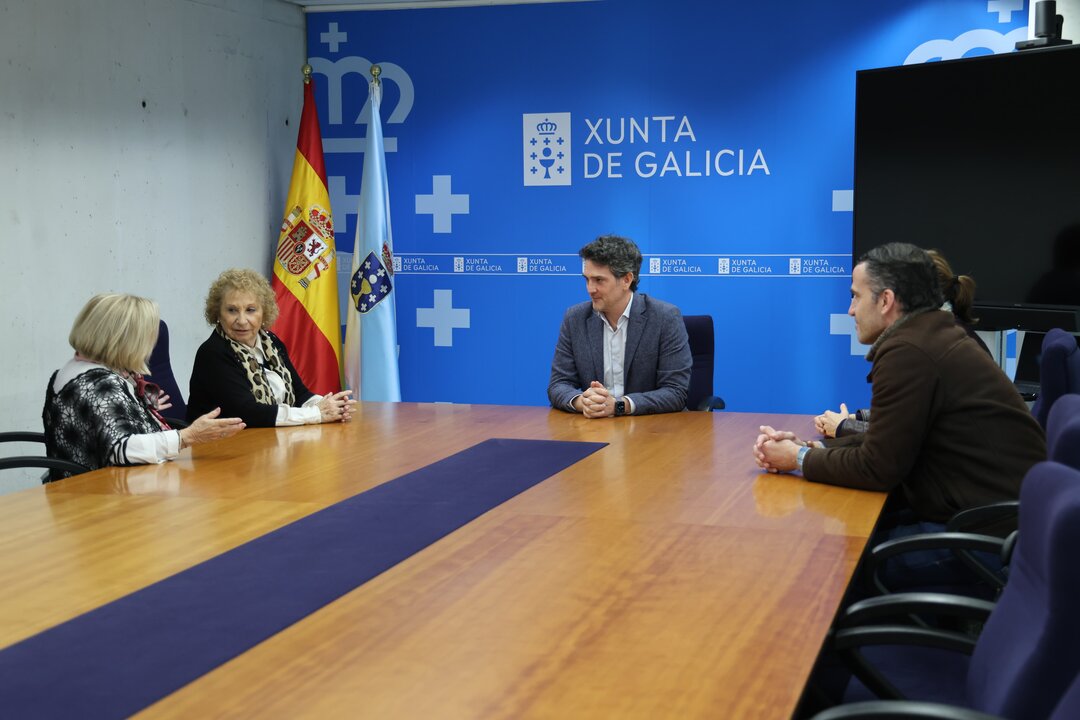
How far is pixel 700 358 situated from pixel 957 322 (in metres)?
1.84

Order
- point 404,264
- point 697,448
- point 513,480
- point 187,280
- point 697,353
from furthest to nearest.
→ point 404,264
point 187,280
point 697,353
point 697,448
point 513,480

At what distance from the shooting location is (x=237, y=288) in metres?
4.34

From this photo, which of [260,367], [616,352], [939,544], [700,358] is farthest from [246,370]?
[939,544]

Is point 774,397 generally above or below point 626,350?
below

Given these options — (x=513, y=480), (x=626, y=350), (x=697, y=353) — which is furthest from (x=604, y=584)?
(x=697, y=353)

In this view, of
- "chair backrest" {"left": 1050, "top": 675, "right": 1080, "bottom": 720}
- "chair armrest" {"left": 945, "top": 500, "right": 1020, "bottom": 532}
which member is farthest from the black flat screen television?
"chair backrest" {"left": 1050, "top": 675, "right": 1080, "bottom": 720}

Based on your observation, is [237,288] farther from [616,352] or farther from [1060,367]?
[1060,367]

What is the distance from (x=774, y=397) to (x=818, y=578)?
4508 millimetres

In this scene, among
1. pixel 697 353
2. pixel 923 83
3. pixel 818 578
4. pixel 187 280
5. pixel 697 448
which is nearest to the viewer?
pixel 818 578

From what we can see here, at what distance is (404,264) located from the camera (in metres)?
7.25

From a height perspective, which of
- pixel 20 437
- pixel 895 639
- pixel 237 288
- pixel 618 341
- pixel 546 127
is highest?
pixel 546 127

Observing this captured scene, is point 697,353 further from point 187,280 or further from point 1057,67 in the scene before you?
A: point 187,280

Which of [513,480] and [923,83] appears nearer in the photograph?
[513,480]

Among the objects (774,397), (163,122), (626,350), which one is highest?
(163,122)
